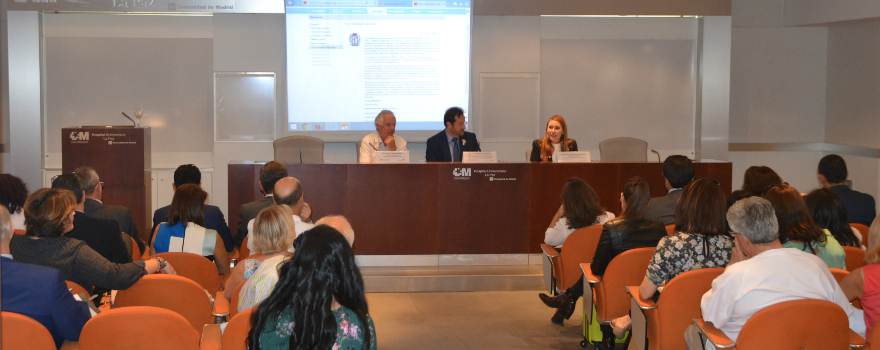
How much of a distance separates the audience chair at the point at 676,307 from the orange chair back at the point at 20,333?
238 cm

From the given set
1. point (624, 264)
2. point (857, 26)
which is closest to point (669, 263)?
point (624, 264)

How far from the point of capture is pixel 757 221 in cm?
272

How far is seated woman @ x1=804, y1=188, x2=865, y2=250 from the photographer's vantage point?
378 centimetres

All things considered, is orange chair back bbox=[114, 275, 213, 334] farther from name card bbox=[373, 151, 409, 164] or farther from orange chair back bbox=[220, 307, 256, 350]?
name card bbox=[373, 151, 409, 164]

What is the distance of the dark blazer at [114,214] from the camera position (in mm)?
4182

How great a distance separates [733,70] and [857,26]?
1491 mm

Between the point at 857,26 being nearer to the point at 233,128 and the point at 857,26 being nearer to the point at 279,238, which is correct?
the point at 233,128

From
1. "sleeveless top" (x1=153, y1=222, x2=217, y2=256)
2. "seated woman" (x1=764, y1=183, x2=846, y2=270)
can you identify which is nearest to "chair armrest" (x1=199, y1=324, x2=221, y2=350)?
"sleeveless top" (x1=153, y1=222, x2=217, y2=256)

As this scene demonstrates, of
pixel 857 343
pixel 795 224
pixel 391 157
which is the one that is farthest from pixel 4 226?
pixel 391 157

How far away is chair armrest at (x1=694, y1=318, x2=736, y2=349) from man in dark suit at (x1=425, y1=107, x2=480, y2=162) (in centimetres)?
399

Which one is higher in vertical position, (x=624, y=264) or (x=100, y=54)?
(x=100, y=54)

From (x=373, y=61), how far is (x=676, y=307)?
17.7ft

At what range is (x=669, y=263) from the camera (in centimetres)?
328

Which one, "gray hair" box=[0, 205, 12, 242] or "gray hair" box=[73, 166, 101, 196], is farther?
"gray hair" box=[73, 166, 101, 196]
